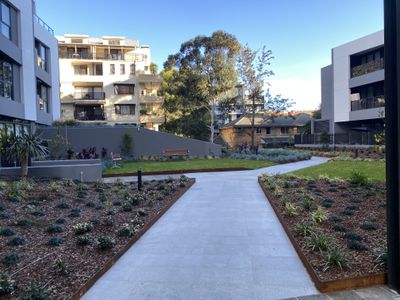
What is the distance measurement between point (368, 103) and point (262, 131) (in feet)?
60.3

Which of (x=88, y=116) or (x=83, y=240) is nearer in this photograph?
(x=83, y=240)

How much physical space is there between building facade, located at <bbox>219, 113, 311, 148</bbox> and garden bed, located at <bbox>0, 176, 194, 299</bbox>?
115 feet

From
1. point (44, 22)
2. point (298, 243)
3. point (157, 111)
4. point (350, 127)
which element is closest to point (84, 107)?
point (157, 111)

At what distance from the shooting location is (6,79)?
17.5m

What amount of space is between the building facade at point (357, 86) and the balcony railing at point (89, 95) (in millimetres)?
28858

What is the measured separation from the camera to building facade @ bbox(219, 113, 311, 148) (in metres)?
45.2

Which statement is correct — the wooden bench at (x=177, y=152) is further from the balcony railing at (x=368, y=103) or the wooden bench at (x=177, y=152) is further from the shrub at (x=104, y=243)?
the shrub at (x=104, y=243)

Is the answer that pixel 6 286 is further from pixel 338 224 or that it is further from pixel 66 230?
pixel 338 224

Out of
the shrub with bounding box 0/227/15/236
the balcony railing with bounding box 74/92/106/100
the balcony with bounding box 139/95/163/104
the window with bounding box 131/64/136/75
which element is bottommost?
the shrub with bounding box 0/227/15/236

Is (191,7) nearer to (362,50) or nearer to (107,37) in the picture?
(362,50)

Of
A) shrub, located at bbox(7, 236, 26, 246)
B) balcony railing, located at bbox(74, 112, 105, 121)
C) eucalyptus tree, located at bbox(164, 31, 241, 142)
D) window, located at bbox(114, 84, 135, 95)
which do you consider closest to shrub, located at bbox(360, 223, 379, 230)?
shrub, located at bbox(7, 236, 26, 246)

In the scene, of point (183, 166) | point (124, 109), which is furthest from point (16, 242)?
point (124, 109)

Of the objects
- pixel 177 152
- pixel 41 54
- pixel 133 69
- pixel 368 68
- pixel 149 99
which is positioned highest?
pixel 133 69

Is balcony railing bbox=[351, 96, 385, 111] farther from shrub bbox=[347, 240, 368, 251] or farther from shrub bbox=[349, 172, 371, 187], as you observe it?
shrub bbox=[347, 240, 368, 251]
